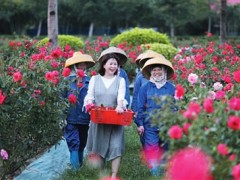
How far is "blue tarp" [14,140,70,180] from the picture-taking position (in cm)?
587

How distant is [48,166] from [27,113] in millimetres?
1621

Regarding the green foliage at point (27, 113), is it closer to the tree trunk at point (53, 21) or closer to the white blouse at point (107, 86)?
the white blouse at point (107, 86)

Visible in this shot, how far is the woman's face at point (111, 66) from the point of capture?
5.31 m

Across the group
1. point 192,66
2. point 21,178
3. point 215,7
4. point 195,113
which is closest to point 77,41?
point 192,66

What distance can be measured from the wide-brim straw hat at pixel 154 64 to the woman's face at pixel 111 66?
1.39ft

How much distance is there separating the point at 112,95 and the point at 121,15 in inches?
1522

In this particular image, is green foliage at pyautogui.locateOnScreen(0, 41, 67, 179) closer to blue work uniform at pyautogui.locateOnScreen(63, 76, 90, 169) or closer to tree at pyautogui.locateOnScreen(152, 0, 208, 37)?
blue work uniform at pyautogui.locateOnScreen(63, 76, 90, 169)

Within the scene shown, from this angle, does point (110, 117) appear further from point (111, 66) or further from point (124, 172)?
point (124, 172)

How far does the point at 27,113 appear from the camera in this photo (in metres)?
4.85

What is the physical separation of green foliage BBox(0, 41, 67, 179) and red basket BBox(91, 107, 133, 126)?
14.3 inches

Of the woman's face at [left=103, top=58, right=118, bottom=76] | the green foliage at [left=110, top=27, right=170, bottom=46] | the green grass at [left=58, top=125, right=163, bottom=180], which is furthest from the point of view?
the green foliage at [left=110, top=27, right=170, bottom=46]

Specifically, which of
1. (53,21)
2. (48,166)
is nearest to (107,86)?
(48,166)

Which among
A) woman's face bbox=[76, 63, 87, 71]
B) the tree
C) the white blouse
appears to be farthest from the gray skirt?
the tree

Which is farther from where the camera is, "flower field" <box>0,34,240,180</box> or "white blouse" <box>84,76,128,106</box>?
"white blouse" <box>84,76,128,106</box>
